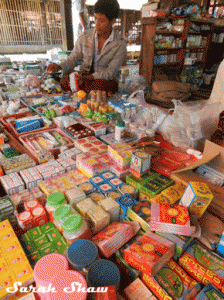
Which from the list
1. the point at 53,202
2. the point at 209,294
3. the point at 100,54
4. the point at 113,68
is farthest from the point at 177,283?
the point at 100,54

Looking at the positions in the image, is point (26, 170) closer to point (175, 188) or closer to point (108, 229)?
point (108, 229)

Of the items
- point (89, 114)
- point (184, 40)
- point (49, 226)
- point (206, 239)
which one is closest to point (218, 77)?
point (89, 114)

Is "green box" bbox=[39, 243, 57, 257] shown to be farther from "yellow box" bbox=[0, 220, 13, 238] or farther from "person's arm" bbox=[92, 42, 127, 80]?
"person's arm" bbox=[92, 42, 127, 80]

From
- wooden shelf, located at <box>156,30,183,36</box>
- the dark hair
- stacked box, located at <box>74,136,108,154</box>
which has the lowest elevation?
stacked box, located at <box>74,136,108,154</box>

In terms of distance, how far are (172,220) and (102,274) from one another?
1.32 feet

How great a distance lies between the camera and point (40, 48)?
33.1 ft

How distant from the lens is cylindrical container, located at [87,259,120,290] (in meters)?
0.82

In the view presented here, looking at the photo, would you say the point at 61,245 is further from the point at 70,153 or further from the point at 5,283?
the point at 70,153

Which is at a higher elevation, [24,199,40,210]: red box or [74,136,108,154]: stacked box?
[74,136,108,154]: stacked box

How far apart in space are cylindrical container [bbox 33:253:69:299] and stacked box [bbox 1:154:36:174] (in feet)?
3.07

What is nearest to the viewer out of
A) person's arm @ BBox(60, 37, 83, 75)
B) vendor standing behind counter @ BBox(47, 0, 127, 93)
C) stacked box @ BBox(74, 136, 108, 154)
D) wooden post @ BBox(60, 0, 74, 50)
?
stacked box @ BBox(74, 136, 108, 154)

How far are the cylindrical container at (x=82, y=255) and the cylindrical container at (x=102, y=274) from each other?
0.09 ft

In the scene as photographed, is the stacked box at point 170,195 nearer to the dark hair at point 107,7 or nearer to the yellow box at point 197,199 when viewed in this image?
the yellow box at point 197,199

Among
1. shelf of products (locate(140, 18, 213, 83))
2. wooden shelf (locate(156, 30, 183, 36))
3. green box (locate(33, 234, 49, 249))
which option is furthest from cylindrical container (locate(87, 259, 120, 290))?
wooden shelf (locate(156, 30, 183, 36))
